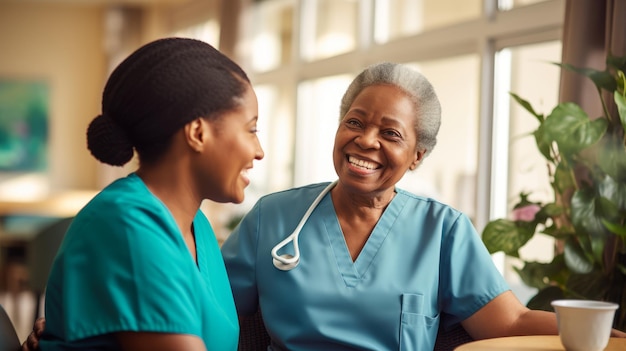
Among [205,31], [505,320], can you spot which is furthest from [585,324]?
[205,31]

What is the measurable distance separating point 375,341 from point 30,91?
7.31 metres

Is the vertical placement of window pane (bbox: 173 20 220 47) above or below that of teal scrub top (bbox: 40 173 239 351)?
above

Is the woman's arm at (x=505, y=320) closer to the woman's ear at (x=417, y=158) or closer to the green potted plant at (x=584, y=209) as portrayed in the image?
the woman's ear at (x=417, y=158)

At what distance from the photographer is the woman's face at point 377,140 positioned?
1747 millimetres

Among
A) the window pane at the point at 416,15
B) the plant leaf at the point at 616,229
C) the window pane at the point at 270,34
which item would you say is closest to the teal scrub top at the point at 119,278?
the plant leaf at the point at 616,229

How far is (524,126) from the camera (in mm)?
3418

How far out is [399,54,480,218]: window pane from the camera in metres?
3.70

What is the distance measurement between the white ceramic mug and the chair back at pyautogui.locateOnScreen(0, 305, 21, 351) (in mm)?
858

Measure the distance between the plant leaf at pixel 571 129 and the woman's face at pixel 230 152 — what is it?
1187mm

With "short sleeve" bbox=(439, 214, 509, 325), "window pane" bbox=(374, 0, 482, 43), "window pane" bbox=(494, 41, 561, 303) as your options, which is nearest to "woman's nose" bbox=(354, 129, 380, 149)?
"short sleeve" bbox=(439, 214, 509, 325)

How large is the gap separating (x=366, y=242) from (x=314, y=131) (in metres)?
3.76

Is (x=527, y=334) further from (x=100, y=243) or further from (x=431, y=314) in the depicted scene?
(x=100, y=243)

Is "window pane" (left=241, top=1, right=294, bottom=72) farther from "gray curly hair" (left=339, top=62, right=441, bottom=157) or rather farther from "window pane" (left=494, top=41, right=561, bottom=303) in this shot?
"gray curly hair" (left=339, top=62, right=441, bottom=157)

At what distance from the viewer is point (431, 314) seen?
1727 mm
